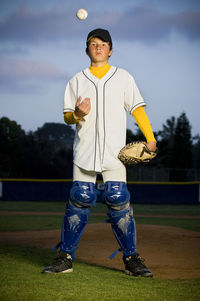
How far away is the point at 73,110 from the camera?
4.29 metres

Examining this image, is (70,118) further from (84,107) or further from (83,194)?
(83,194)

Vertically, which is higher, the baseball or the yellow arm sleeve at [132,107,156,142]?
the baseball

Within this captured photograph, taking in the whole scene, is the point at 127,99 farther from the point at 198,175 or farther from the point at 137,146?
the point at 198,175

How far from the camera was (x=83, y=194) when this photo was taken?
393 centimetres

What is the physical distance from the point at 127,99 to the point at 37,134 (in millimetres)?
45305

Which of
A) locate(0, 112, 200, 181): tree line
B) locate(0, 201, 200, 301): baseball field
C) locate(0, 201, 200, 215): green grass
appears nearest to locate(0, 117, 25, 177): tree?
locate(0, 112, 200, 181): tree line

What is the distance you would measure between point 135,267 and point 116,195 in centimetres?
68

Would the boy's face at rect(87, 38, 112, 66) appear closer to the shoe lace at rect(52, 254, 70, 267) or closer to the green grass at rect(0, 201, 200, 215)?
the shoe lace at rect(52, 254, 70, 267)

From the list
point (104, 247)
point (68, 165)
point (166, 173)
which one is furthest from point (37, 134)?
point (104, 247)

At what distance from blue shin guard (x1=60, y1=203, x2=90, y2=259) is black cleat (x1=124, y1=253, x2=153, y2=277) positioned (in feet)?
1.71

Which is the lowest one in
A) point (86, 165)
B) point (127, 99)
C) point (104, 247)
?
point (104, 247)

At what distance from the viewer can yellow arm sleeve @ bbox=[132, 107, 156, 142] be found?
4113 millimetres

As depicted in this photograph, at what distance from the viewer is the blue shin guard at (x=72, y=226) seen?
13.1ft

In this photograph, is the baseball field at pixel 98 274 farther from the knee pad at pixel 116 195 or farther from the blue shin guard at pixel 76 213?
the knee pad at pixel 116 195
